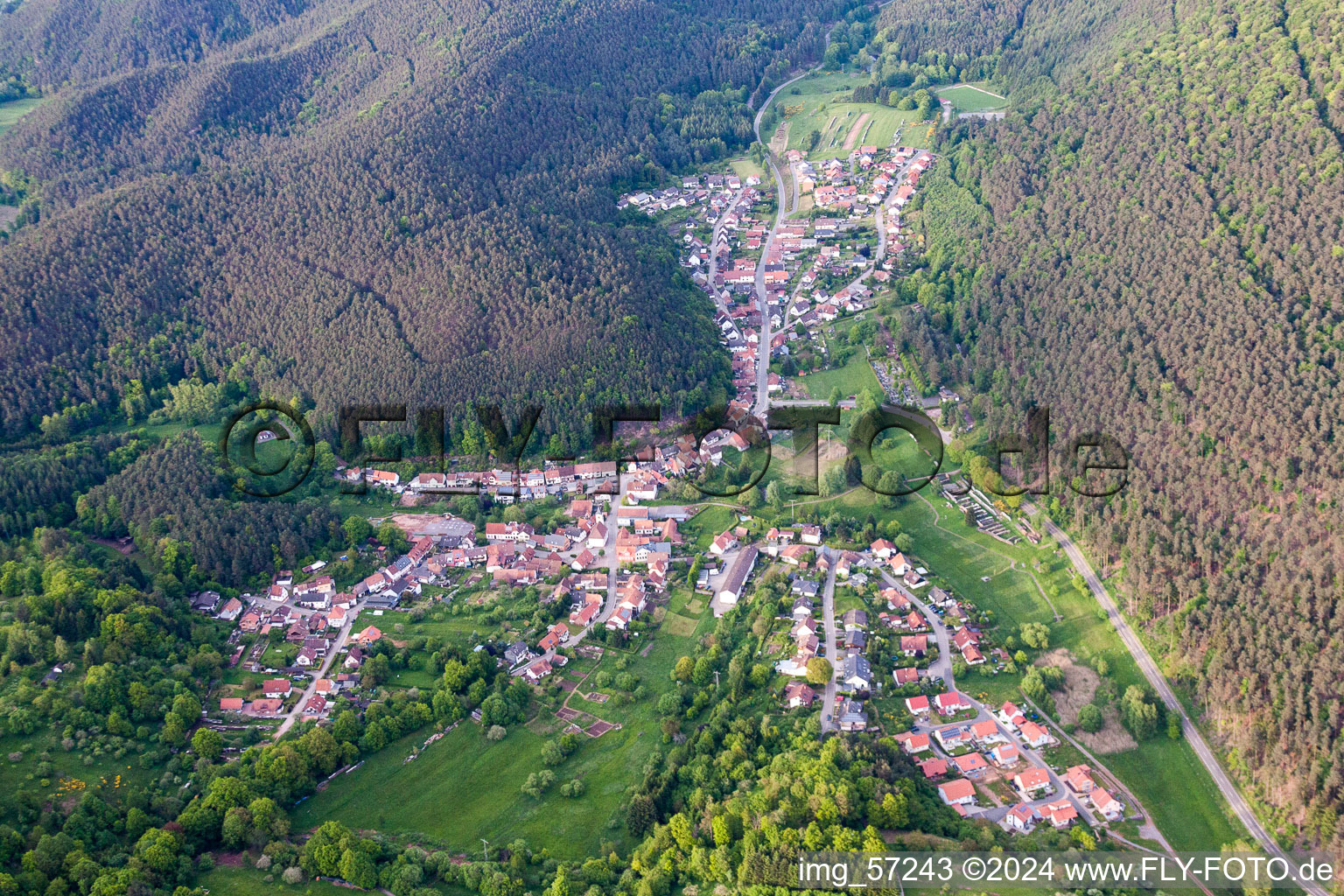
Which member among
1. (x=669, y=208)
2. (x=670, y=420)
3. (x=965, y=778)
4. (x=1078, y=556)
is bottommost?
(x=965, y=778)

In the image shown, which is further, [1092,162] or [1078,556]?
[1092,162]

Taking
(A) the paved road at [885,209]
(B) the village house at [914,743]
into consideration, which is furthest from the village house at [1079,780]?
(A) the paved road at [885,209]

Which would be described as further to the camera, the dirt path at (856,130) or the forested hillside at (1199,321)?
the dirt path at (856,130)

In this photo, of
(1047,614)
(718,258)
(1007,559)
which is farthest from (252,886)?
(718,258)

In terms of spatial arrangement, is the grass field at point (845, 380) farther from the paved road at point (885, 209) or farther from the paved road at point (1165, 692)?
the paved road at point (1165, 692)

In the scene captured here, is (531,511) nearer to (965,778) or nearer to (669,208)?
(965,778)

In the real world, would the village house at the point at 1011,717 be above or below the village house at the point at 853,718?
below

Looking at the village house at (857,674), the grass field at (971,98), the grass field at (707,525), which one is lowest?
the village house at (857,674)

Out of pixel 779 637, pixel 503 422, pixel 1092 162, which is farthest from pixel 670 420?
pixel 1092 162

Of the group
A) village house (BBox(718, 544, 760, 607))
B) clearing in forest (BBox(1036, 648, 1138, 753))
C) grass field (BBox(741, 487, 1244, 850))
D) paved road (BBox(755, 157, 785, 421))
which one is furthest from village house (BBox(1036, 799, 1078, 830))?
paved road (BBox(755, 157, 785, 421))
